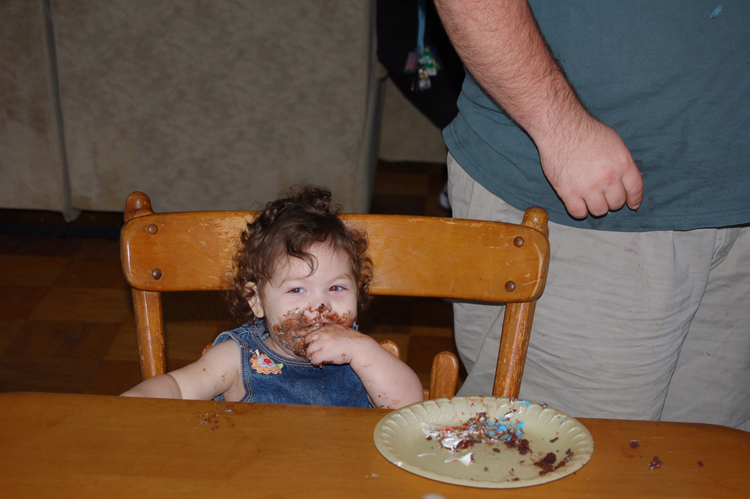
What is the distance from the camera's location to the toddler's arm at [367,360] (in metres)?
0.95

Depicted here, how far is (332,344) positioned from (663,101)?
57cm

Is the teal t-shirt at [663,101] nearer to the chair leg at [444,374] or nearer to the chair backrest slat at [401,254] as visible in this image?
the chair backrest slat at [401,254]

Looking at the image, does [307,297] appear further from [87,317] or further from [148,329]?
[87,317]

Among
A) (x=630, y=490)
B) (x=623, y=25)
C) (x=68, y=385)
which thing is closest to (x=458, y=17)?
(x=623, y=25)

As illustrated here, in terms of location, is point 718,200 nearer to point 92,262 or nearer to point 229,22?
point 229,22

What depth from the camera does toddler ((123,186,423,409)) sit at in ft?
3.18

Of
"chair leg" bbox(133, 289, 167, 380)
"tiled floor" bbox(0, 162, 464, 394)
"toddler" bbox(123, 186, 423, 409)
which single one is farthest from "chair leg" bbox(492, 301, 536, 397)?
"tiled floor" bbox(0, 162, 464, 394)

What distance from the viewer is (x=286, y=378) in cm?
107

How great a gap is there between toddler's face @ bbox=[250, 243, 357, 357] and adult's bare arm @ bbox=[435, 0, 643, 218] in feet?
1.09

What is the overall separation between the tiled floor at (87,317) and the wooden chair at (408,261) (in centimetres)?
113

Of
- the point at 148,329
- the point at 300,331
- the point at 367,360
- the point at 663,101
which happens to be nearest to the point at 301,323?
the point at 300,331

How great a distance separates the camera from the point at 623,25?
91 cm

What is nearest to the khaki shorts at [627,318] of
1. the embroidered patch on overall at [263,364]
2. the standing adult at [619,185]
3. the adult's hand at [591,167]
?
the standing adult at [619,185]

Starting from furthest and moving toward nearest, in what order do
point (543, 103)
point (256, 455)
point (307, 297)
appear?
point (307, 297) → point (543, 103) → point (256, 455)
